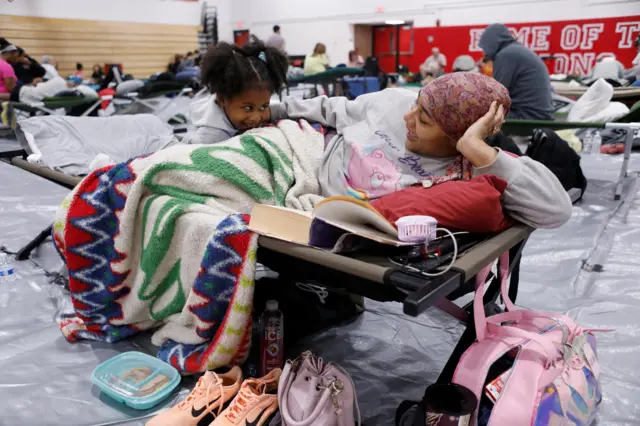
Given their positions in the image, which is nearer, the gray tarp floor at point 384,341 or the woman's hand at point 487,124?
the woman's hand at point 487,124

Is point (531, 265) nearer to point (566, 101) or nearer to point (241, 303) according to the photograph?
point (241, 303)

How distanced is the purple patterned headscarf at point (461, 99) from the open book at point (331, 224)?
1.24 ft

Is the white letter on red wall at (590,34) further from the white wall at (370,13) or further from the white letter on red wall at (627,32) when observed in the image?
the white letter on red wall at (627,32)

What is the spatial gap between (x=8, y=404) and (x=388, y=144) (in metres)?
1.26

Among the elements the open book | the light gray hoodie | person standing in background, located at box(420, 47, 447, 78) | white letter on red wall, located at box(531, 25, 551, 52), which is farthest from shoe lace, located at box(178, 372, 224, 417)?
white letter on red wall, located at box(531, 25, 551, 52)

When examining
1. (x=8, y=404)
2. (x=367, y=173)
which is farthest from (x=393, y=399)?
(x=8, y=404)

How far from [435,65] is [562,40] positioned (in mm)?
2456

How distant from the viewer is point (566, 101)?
507cm

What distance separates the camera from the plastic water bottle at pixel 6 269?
204 centimetres

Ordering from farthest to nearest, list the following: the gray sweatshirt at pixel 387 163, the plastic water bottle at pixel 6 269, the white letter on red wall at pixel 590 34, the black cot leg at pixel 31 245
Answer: the white letter on red wall at pixel 590 34, the black cot leg at pixel 31 245, the plastic water bottle at pixel 6 269, the gray sweatshirt at pixel 387 163

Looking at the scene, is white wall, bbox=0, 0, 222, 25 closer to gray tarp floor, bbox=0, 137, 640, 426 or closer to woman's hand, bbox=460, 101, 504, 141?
gray tarp floor, bbox=0, 137, 640, 426

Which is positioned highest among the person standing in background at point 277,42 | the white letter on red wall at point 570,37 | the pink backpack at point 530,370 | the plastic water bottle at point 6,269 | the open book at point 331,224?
the white letter on red wall at point 570,37

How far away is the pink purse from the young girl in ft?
2.79

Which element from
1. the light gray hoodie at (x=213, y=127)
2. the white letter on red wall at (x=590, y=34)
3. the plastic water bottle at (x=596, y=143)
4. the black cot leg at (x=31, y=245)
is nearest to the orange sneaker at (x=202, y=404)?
the light gray hoodie at (x=213, y=127)
